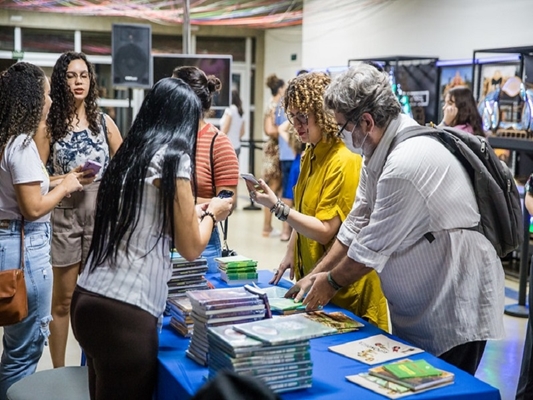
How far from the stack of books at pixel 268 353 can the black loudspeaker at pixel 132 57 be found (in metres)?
5.49

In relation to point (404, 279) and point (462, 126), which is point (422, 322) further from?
point (462, 126)

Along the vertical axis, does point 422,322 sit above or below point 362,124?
below

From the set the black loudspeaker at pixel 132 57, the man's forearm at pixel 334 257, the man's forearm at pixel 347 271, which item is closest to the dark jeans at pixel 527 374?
the man's forearm at pixel 334 257

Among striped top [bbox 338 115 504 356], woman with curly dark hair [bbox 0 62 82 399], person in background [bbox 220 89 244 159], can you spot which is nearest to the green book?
striped top [bbox 338 115 504 356]

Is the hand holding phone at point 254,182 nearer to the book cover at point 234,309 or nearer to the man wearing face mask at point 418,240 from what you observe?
the man wearing face mask at point 418,240

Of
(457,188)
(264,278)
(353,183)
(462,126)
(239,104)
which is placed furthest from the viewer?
(239,104)

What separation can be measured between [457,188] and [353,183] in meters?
0.57

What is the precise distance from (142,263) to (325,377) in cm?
57

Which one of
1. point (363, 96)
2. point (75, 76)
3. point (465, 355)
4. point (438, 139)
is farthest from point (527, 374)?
point (75, 76)

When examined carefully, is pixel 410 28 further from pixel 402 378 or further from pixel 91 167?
pixel 402 378

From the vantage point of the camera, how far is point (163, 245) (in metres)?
1.97

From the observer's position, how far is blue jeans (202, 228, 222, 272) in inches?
118

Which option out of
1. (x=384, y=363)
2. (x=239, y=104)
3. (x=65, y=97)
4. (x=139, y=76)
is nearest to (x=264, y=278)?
(x=384, y=363)

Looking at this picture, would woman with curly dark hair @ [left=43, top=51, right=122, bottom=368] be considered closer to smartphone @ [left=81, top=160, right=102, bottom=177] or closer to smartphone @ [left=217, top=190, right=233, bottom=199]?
smartphone @ [left=81, top=160, right=102, bottom=177]
